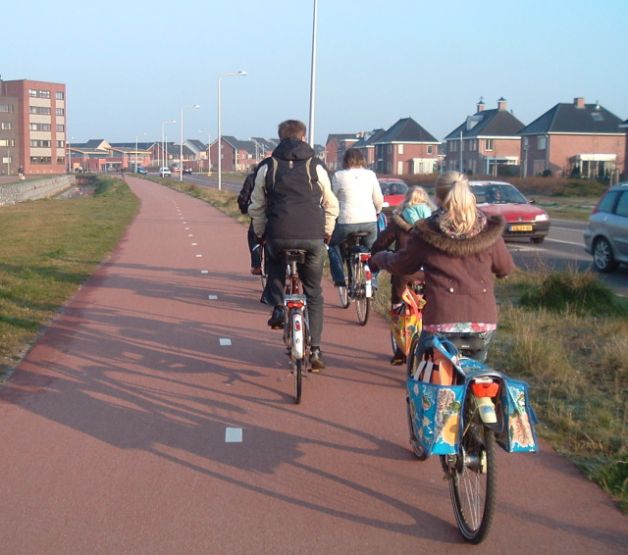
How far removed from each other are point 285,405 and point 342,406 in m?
0.42

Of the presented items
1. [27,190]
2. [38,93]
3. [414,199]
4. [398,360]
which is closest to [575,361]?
[398,360]

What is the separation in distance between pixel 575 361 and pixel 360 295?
261 centimetres

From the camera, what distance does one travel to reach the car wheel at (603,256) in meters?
15.8

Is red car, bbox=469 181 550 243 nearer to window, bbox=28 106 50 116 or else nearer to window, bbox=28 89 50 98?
window, bbox=28 106 50 116

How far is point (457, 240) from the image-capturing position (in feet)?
14.7

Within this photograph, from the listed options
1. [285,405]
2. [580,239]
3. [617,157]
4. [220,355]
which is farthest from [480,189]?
[617,157]

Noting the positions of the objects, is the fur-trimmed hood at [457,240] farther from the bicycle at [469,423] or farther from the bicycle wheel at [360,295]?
the bicycle wheel at [360,295]

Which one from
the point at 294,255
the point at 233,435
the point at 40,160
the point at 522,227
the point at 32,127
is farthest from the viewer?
the point at 40,160

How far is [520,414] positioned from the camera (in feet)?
13.0

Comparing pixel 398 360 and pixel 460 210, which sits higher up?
pixel 460 210

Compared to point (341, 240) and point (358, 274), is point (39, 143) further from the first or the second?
point (358, 274)

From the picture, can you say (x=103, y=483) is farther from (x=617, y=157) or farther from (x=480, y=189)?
(x=617, y=157)

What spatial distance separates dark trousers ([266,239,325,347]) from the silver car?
9.90 metres

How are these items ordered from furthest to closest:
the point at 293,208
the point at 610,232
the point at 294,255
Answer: the point at 610,232, the point at 294,255, the point at 293,208
